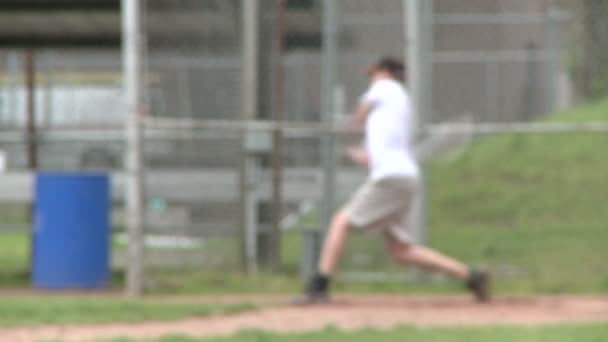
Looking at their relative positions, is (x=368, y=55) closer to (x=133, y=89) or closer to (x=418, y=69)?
(x=418, y=69)

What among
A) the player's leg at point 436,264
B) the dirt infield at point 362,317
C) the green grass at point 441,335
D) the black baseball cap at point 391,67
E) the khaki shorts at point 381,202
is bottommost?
the dirt infield at point 362,317

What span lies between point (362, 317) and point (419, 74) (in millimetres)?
3096

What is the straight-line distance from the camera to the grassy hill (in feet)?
39.1

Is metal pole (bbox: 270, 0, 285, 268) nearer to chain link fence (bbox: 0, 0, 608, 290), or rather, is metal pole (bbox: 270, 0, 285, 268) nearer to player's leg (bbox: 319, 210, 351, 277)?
chain link fence (bbox: 0, 0, 608, 290)

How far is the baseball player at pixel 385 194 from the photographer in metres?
9.92

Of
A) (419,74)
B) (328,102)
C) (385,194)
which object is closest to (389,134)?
(385,194)

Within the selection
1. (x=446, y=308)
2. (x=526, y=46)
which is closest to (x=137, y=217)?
(x=446, y=308)

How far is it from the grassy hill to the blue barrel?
3.38 meters

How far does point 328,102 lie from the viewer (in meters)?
11.6

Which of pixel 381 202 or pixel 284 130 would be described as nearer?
pixel 381 202

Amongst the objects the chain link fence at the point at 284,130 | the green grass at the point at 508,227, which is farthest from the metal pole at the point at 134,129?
the green grass at the point at 508,227

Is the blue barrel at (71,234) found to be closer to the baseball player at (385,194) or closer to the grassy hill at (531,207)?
the baseball player at (385,194)

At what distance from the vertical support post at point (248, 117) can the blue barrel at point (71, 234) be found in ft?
4.16

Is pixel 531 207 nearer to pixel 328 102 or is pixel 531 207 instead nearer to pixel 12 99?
pixel 328 102
